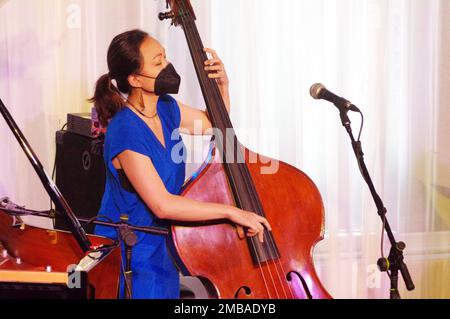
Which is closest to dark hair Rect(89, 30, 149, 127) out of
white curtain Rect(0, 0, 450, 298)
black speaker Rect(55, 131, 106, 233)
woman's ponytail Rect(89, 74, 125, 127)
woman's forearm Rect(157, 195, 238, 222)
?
woman's ponytail Rect(89, 74, 125, 127)

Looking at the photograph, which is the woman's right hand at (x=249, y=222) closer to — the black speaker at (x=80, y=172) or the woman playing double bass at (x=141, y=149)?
the woman playing double bass at (x=141, y=149)

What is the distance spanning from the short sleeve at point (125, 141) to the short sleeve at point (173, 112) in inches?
9.3

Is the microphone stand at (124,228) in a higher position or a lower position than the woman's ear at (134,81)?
lower

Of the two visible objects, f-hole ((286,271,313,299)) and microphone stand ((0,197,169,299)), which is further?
f-hole ((286,271,313,299))

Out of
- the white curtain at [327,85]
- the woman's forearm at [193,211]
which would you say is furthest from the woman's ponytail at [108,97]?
the white curtain at [327,85]

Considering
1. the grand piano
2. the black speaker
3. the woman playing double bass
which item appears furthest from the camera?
the black speaker

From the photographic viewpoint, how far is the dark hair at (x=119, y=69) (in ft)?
7.31

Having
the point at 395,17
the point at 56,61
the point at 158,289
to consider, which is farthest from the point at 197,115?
the point at 395,17

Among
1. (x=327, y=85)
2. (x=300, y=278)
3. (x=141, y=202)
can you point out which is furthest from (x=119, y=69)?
(x=327, y=85)

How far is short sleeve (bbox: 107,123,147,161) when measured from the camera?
2.13 metres

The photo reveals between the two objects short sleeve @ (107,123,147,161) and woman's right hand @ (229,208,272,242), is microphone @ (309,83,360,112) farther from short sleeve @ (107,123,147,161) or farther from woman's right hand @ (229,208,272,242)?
short sleeve @ (107,123,147,161)

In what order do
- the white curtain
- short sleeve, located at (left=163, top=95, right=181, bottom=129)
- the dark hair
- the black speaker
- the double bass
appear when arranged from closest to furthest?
1. the double bass
2. the dark hair
3. short sleeve, located at (left=163, top=95, right=181, bottom=129)
4. the black speaker
5. the white curtain

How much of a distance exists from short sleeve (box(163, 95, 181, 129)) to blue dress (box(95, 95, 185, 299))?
0.14 m
